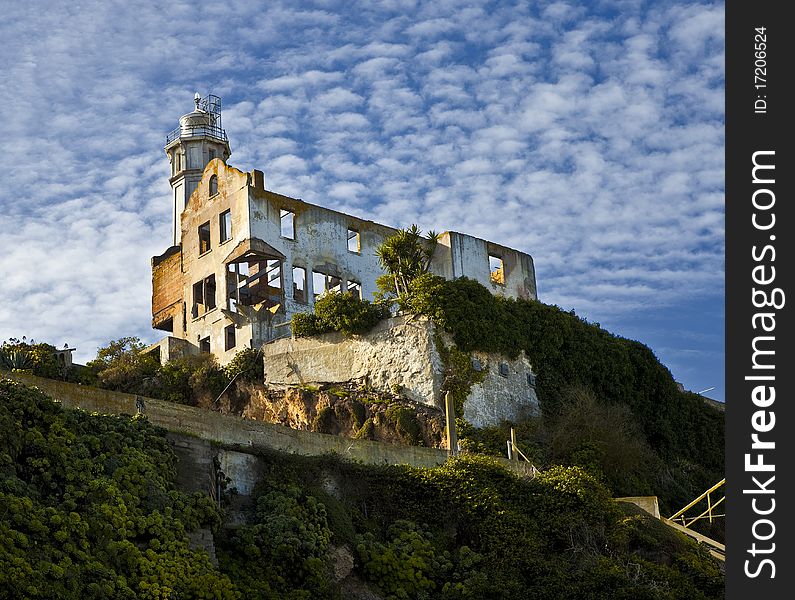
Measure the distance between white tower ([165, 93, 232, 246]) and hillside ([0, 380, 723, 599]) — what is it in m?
25.7

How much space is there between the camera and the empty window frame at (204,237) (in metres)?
46.7

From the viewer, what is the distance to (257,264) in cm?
4594

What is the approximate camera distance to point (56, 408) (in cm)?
2542

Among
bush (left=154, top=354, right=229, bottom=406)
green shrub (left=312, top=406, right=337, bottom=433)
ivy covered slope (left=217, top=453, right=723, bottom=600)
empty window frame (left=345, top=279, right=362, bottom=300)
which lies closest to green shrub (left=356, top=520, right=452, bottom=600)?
ivy covered slope (left=217, top=453, right=723, bottom=600)

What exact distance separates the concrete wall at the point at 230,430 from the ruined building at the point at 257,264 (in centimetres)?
1230

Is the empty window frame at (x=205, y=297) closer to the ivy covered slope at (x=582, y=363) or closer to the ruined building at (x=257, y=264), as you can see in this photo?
the ruined building at (x=257, y=264)

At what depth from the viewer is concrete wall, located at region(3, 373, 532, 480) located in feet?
89.6

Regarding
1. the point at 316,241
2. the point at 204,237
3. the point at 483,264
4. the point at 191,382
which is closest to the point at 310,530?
the point at 191,382

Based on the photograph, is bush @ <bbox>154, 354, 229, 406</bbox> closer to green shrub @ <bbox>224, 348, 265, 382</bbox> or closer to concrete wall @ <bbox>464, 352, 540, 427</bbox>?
green shrub @ <bbox>224, 348, 265, 382</bbox>

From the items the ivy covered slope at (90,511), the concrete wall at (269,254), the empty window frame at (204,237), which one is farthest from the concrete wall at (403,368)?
the ivy covered slope at (90,511)

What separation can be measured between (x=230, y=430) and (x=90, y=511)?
228 inches
